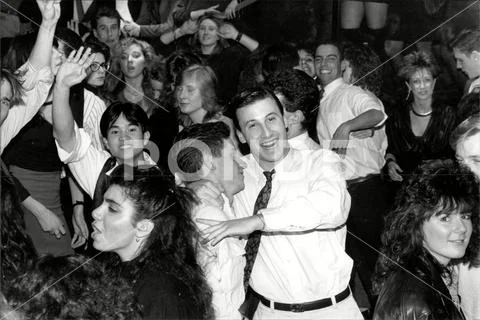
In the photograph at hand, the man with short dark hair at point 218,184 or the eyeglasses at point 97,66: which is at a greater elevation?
the eyeglasses at point 97,66

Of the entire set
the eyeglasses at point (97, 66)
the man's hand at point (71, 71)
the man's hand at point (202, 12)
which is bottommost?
the man's hand at point (71, 71)

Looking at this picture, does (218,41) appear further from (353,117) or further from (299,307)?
(299,307)

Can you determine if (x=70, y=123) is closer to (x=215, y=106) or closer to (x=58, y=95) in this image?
(x=58, y=95)

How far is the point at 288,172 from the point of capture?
194cm

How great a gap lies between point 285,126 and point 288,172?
180 mm

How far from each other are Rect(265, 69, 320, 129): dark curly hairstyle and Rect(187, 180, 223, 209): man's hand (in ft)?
1.21

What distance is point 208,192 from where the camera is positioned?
1964 millimetres

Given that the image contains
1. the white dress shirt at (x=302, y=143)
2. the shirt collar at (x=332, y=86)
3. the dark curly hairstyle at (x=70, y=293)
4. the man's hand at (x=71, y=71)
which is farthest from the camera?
the shirt collar at (x=332, y=86)

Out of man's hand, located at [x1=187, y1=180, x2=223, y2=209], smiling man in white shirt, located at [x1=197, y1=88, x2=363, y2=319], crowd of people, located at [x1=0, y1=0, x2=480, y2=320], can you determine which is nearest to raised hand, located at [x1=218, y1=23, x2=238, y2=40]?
crowd of people, located at [x1=0, y1=0, x2=480, y2=320]

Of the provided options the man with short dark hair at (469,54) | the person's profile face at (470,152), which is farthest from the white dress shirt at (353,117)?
the person's profile face at (470,152)

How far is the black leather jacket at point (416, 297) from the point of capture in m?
1.51

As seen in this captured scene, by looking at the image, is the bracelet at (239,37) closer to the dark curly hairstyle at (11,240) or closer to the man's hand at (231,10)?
the man's hand at (231,10)

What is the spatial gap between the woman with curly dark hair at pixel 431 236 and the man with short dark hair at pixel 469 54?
32.5 inches

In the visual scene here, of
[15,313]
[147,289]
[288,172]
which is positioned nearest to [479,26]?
[288,172]
